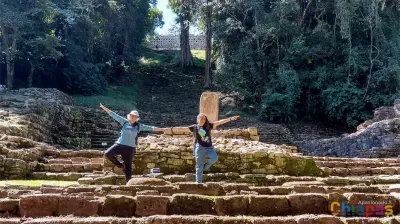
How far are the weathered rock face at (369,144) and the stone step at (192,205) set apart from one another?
12.0 meters

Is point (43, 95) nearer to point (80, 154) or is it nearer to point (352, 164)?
point (80, 154)

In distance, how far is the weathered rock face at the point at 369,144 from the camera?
645 inches

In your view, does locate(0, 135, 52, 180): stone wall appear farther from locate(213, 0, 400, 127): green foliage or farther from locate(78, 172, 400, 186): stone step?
locate(213, 0, 400, 127): green foliage

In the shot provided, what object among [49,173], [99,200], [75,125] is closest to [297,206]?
[99,200]

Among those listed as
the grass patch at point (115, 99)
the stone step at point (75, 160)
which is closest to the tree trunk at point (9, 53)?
the grass patch at point (115, 99)

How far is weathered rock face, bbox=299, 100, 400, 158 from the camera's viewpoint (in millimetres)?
16375

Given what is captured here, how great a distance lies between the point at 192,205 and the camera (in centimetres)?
483

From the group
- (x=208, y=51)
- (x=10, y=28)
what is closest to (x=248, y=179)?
(x=10, y=28)

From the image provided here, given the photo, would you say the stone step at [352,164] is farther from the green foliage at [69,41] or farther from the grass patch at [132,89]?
the green foliage at [69,41]

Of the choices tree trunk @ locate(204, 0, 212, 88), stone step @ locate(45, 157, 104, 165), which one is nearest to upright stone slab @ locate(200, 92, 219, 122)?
stone step @ locate(45, 157, 104, 165)

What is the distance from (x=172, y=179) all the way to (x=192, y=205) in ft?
12.9

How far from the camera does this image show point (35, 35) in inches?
907

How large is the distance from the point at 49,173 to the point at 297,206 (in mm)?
6421

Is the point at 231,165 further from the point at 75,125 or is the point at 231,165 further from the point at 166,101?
the point at 166,101
